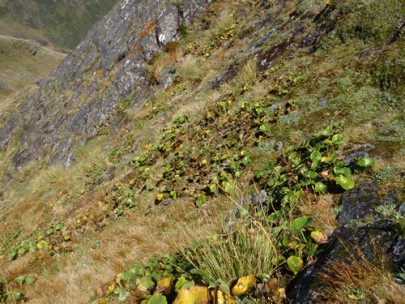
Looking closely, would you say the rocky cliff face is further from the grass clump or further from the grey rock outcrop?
the grey rock outcrop

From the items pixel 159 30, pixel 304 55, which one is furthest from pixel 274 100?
pixel 159 30

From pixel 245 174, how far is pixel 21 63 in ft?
523

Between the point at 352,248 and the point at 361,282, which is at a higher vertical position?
the point at 361,282

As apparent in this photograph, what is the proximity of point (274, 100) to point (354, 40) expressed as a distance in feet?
8.89

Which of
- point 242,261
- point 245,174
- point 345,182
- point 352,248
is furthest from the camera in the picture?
point 245,174

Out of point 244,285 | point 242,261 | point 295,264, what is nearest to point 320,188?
point 295,264

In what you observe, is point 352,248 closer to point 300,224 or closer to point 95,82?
point 300,224

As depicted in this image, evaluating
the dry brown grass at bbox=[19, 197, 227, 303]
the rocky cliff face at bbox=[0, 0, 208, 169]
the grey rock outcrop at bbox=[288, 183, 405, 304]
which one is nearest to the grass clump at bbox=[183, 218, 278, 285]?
the grey rock outcrop at bbox=[288, 183, 405, 304]

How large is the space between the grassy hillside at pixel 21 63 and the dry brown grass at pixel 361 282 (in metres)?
136

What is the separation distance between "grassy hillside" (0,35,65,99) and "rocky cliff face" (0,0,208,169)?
9985 centimetres

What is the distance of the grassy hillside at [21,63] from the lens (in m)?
123

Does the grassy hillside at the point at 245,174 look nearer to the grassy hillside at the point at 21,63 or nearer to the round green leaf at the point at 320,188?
the round green leaf at the point at 320,188

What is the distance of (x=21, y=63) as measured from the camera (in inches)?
5364

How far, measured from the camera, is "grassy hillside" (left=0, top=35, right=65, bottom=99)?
122812 mm
